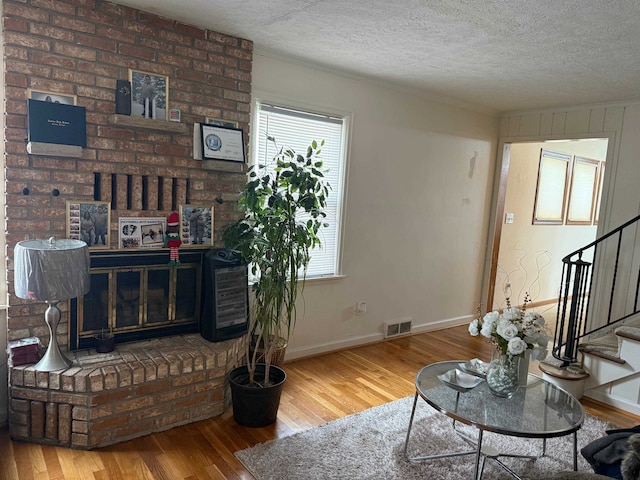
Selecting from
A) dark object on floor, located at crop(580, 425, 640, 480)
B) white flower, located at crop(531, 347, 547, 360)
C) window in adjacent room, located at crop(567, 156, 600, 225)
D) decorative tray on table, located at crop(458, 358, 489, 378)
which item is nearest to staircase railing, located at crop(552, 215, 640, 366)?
decorative tray on table, located at crop(458, 358, 489, 378)

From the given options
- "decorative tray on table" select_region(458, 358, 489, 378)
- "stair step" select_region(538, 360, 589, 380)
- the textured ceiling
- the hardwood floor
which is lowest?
the hardwood floor

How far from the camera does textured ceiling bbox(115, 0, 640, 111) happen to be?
238cm

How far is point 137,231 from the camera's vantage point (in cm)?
285

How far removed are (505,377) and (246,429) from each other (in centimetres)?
153

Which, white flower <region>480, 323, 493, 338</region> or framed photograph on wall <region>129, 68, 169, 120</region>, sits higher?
framed photograph on wall <region>129, 68, 169, 120</region>

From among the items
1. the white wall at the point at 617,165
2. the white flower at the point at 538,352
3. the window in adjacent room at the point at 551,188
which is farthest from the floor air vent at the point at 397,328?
the window in adjacent room at the point at 551,188

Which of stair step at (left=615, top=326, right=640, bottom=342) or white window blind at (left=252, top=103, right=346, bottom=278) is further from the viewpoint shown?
white window blind at (left=252, top=103, right=346, bottom=278)

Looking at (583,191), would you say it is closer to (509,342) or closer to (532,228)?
(532,228)

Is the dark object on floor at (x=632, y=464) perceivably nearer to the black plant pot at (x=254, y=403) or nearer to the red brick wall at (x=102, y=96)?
the black plant pot at (x=254, y=403)

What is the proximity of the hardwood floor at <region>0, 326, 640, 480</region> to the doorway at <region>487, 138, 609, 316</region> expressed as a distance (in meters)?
1.72

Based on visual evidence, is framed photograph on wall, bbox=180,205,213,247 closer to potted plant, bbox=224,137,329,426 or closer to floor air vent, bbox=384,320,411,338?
potted plant, bbox=224,137,329,426

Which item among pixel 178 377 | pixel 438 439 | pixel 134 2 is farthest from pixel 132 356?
pixel 134 2

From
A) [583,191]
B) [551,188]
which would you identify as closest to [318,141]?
[551,188]

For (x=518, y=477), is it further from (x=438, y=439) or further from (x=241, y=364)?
(x=241, y=364)
